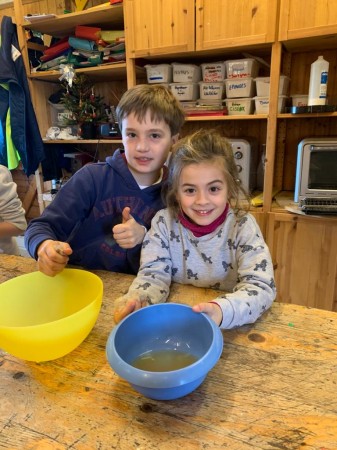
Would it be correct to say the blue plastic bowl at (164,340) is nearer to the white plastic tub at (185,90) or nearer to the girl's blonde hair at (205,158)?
the girl's blonde hair at (205,158)

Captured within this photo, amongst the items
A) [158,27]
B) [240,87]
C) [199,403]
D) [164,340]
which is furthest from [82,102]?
[199,403]

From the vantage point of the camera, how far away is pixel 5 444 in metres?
0.45

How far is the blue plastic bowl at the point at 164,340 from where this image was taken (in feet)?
1.54

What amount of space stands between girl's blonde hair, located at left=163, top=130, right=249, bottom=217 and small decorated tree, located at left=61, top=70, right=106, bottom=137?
167 cm

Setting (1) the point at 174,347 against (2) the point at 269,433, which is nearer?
(2) the point at 269,433

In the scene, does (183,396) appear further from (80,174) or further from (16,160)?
(16,160)

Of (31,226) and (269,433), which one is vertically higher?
(31,226)

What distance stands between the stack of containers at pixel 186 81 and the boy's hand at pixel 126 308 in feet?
5.34

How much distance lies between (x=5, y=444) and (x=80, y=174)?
0.85m

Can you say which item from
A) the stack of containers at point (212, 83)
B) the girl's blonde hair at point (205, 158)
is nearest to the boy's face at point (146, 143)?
the girl's blonde hair at point (205, 158)

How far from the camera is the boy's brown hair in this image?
1.07m

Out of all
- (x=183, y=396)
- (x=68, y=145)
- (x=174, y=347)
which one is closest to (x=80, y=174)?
(x=174, y=347)

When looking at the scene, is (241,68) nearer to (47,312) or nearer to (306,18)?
(306,18)

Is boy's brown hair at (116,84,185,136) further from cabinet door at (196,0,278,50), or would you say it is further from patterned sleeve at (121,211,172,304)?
cabinet door at (196,0,278,50)
